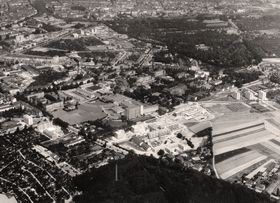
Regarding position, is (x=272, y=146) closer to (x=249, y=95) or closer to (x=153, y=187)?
(x=249, y=95)

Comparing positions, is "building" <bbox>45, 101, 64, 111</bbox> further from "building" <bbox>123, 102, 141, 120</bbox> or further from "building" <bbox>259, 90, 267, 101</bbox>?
"building" <bbox>259, 90, 267, 101</bbox>

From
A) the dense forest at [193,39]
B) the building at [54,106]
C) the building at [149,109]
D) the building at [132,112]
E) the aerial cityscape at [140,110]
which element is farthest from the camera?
the dense forest at [193,39]

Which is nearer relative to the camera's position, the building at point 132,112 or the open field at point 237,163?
the open field at point 237,163

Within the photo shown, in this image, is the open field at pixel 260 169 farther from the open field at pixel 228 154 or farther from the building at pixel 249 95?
the building at pixel 249 95

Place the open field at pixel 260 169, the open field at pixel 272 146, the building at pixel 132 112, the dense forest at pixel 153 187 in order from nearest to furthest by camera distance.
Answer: the dense forest at pixel 153 187 < the open field at pixel 260 169 < the open field at pixel 272 146 < the building at pixel 132 112

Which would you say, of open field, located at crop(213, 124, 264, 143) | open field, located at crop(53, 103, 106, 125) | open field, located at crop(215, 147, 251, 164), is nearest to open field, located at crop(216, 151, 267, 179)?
open field, located at crop(215, 147, 251, 164)

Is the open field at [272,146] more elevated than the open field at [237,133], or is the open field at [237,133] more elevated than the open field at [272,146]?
the open field at [237,133]

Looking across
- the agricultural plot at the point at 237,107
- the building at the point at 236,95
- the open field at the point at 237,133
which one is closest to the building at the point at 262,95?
the building at the point at 236,95
